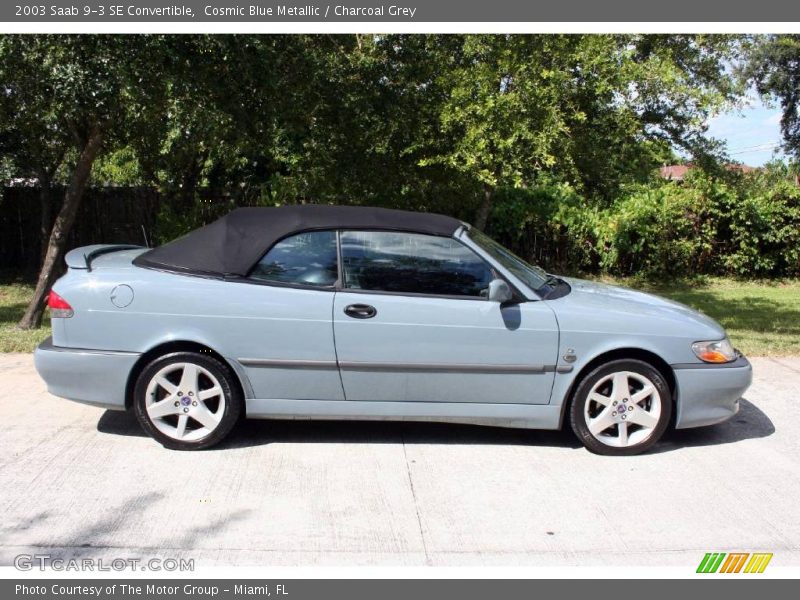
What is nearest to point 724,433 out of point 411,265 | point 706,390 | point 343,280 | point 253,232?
point 706,390

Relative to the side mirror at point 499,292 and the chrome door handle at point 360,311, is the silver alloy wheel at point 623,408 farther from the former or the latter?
the chrome door handle at point 360,311

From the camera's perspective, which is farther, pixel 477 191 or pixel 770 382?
pixel 477 191

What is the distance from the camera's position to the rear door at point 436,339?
475 cm

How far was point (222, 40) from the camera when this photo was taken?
6898mm

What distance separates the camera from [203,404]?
4.84m

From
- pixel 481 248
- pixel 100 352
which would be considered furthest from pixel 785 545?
pixel 100 352

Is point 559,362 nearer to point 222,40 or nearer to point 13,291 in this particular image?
point 222,40

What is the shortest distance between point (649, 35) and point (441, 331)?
805 centimetres

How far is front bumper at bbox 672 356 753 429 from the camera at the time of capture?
4855 millimetres

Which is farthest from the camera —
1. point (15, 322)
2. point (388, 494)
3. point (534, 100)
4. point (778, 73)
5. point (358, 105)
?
point (778, 73)

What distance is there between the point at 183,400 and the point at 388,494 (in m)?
1.45

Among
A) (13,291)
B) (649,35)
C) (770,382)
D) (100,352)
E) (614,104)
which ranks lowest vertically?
(13,291)

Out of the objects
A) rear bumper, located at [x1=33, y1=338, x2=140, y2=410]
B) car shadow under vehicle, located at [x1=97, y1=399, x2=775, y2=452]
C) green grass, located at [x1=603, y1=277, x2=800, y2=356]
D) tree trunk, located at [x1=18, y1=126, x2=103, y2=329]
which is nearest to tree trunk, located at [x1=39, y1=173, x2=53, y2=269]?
tree trunk, located at [x1=18, y1=126, x2=103, y2=329]

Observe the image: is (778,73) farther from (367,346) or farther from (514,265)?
(367,346)
